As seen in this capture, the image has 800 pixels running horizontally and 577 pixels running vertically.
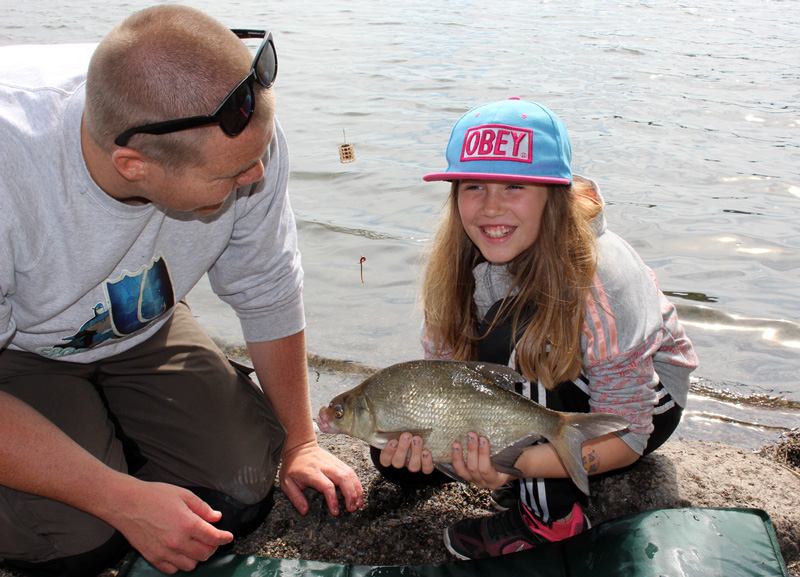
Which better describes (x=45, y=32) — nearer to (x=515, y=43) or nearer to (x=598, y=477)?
(x=515, y=43)

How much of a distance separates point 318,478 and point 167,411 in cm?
67

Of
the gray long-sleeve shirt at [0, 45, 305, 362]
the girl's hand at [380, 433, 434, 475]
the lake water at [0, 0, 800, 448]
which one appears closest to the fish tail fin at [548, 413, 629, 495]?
the girl's hand at [380, 433, 434, 475]

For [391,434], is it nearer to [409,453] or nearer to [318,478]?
[409,453]

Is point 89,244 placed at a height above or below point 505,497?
above

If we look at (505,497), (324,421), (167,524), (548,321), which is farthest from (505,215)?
(167,524)

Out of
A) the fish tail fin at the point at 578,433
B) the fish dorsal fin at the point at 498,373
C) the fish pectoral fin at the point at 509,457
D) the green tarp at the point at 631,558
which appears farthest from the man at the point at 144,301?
the fish tail fin at the point at 578,433

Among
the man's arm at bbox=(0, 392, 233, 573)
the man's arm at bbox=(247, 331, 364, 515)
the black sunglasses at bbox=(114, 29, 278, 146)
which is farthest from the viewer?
the man's arm at bbox=(247, 331, 364, 515)

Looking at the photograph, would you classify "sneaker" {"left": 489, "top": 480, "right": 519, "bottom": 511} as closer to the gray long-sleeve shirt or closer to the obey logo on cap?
the gray long-sleeve shirt

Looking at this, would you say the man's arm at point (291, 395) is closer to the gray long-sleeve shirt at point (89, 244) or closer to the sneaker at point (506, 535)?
the gray long-sleeve shirt at point (89, 244)

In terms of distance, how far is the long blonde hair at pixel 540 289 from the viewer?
250cm

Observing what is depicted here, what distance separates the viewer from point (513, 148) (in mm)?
2467

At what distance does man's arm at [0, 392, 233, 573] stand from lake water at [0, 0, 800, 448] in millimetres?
1731

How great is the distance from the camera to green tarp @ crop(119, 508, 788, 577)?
2299 mm

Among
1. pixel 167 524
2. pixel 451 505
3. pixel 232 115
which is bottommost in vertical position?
pixel 451 505
